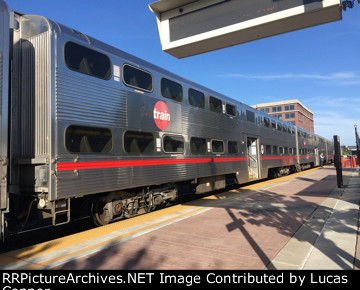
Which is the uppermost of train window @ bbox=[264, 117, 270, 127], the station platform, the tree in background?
the tree in background

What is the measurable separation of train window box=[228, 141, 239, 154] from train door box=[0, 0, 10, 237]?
845 centimetres

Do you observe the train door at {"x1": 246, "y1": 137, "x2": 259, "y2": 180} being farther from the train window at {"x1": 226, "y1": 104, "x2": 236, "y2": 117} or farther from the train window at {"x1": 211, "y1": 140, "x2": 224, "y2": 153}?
the train window at {"x1": 211, "y1": 140, "x2": 224, "y2": 153}

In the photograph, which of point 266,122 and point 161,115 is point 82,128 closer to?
point 161,115

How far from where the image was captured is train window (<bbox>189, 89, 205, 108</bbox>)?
892cm

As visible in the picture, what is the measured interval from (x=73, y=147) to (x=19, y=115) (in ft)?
4.06

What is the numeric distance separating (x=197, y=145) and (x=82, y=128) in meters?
4.62

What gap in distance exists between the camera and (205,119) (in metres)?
9.64

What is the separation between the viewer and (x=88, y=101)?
5.33 meters

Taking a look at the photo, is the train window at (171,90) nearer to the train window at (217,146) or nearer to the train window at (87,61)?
the train window at (87,61)

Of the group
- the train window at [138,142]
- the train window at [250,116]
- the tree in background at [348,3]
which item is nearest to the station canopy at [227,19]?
the tree in background at [348,3]

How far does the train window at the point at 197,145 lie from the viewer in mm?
8754

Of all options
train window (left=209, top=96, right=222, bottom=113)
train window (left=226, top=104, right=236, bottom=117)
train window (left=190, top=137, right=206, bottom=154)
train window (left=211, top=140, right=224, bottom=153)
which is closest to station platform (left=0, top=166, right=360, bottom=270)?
train window (left=190, top=137, right=206, bottom=154)

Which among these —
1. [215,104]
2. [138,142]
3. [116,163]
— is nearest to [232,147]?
[215,104]
